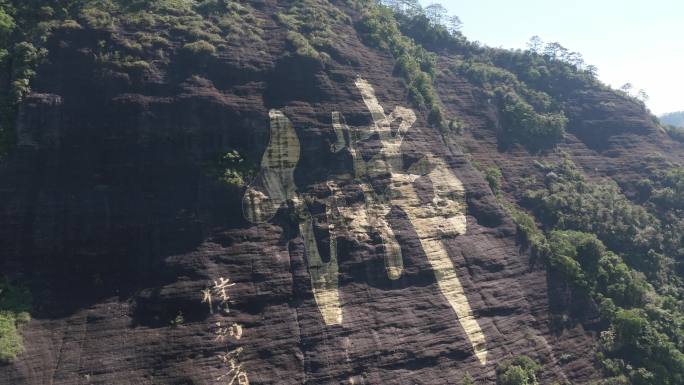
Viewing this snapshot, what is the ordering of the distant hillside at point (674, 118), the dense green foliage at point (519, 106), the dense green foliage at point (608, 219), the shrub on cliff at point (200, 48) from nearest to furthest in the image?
the shrub on cliff at point (200, 48) → the dense green foliage at point (608, 219) → the dense green foliage at point (519, 106) → the distant hillside at point (674, 118)

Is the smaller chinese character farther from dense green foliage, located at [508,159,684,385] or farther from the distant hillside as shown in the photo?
the distant hillside

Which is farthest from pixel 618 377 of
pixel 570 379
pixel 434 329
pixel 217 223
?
pixel 217 223

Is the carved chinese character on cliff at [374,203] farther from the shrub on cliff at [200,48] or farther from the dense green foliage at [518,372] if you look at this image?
the shrub on cliff at [200,48]

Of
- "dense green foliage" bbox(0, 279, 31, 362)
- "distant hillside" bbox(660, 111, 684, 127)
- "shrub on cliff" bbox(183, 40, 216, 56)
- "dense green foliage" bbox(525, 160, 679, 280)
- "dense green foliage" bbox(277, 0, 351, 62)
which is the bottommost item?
"dense green foliage" bbox(0, 279, 31, 362)

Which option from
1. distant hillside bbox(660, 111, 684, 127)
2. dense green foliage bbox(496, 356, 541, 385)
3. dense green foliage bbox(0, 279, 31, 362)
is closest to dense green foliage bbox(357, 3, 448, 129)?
dense green foliage bbox(496, 356, 541, 385)

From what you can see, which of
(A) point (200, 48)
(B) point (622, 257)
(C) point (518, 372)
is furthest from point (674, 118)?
(A) point (200, 48)

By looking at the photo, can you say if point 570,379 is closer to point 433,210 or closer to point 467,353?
point 467,353

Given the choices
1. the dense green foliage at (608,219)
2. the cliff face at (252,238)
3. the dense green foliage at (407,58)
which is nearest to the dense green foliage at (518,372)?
the cliff face at (252,238)
